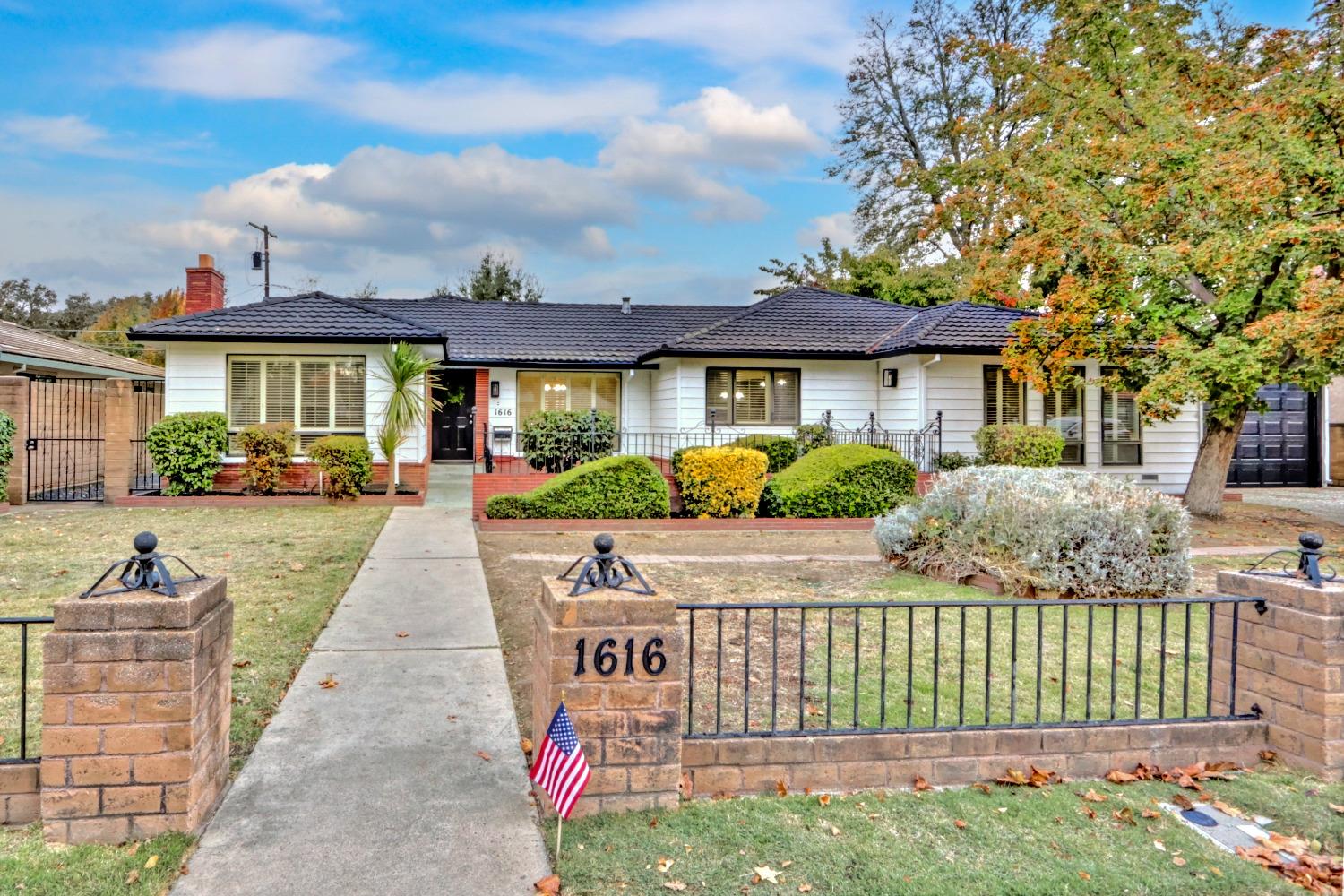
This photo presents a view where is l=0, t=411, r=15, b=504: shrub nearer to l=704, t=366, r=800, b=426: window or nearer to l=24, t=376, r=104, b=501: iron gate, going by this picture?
l=24, t=376, r=104, b=501: iron gate

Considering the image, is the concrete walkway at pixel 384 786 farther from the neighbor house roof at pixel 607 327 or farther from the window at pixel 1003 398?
Result: the window at pixel 1003 398

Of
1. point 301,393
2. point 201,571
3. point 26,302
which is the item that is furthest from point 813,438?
point 26,302

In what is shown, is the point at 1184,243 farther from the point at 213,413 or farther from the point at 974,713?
the point at 213,413

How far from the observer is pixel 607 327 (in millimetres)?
20797

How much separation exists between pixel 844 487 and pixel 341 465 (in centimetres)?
833

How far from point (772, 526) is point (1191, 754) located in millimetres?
8419

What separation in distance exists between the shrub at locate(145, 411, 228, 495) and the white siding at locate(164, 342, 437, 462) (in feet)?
3.58

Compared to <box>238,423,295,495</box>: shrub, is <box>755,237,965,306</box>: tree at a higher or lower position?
higher

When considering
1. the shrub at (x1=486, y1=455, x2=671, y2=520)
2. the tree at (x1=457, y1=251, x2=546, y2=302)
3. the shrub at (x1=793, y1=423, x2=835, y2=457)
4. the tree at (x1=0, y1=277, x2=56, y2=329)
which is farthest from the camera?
Result: the tree at (x1=0, y1=277, x2=56, y2=329)

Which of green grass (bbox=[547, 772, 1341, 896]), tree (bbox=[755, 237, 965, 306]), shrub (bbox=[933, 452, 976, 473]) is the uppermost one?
tree (bbox=[755, 237, 965, 306])

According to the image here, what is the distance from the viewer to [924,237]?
25.6 metres

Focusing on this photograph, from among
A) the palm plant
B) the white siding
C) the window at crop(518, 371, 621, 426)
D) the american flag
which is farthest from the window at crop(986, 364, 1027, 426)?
the american flag

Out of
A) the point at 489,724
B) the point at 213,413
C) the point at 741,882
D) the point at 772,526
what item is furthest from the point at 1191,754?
the point at 213,413

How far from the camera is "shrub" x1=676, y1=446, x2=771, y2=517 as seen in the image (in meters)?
12.4
